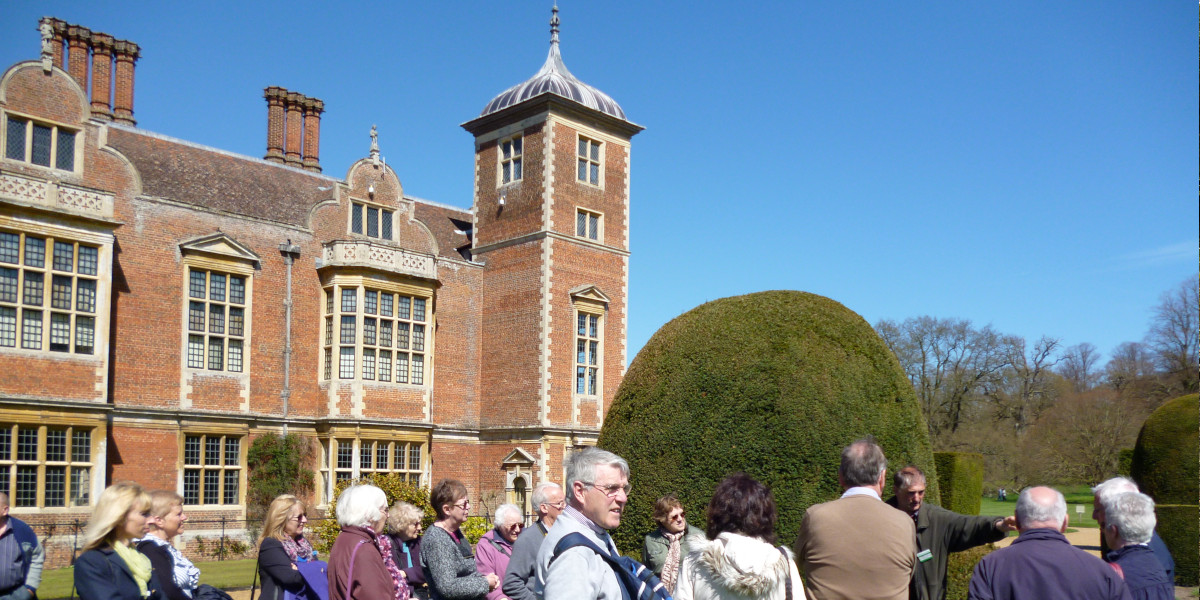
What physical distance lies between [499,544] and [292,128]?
20.9 metres

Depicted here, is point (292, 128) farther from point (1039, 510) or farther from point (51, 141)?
point (1039, 510)

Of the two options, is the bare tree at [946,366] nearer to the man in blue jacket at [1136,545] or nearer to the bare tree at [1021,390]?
the bare tree at [1021,390]

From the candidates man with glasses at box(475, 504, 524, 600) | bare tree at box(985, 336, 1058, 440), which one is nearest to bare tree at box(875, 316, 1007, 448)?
bare tree at box(985, 336, 1058, 440)

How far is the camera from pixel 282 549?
17.9 feet

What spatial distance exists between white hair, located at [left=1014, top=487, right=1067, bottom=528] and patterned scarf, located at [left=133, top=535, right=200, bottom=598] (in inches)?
166

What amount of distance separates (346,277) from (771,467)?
15027 millimetres

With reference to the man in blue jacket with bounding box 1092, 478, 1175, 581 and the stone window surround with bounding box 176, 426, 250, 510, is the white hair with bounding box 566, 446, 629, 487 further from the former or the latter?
the stone window surround with bounding box 176, 426, 250, 510

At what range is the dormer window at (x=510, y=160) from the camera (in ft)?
79.1

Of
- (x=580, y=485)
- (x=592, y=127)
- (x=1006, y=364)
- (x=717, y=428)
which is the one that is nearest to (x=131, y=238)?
(x=592, y=127)

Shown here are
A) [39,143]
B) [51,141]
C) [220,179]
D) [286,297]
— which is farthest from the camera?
[220,179]

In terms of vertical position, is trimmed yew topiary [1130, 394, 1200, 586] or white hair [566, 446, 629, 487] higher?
white hair [566, 446, 629, 487]

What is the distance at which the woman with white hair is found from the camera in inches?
179

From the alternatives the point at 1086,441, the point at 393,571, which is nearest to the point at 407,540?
the point at 393,571

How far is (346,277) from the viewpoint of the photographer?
20.7 m
